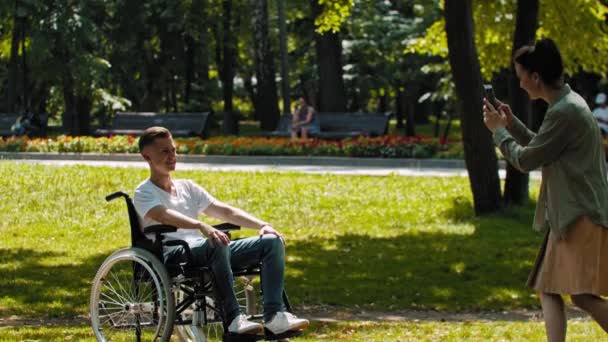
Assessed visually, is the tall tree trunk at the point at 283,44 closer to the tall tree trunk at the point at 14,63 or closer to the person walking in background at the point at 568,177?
the tall tree trunk at the point at 14,63

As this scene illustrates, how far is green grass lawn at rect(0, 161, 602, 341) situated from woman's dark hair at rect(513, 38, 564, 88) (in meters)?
2.39

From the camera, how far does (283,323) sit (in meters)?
6.91

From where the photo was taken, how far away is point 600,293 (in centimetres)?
618

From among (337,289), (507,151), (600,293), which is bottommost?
(337,289)

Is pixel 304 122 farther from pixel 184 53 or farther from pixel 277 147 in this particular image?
pixel 184 53

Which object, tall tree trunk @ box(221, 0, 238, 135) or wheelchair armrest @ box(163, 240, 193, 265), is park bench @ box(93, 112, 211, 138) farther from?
wheelchair armrest @ box(163, 240, 193, 265)

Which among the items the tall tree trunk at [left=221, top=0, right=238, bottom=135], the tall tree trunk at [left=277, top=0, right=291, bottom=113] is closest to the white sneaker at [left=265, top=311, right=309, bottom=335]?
the tall tree trunk at [left=277, top=0, right=291, bottom=113]

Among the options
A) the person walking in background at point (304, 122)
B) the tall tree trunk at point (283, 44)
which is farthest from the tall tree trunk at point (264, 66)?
the person walking in background at point (304, 122)

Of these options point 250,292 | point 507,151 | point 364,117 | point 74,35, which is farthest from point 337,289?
point 74,35

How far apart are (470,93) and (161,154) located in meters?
8.85

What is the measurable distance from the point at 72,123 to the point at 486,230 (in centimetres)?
2383

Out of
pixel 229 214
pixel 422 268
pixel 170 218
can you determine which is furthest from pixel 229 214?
pixel 422 268

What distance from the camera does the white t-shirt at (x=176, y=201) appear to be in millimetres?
7254

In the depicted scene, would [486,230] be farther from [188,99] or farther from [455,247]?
[188,99]
